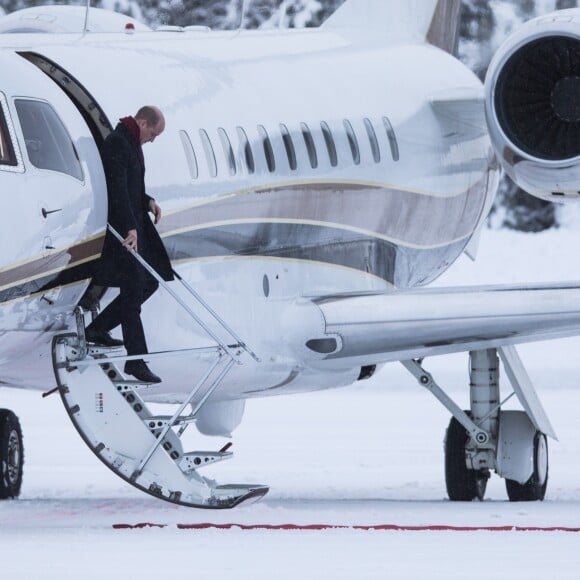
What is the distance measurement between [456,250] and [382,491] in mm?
3549

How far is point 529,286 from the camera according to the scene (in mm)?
15133

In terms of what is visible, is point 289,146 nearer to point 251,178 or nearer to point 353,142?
point 251,178

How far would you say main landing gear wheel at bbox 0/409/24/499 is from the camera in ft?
51.3

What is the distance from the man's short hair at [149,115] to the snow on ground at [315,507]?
240 cm

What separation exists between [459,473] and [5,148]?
6.01 meters

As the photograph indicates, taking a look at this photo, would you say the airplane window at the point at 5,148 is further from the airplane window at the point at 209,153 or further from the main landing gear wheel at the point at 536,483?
the main landing gear wheel at the point at 536,483

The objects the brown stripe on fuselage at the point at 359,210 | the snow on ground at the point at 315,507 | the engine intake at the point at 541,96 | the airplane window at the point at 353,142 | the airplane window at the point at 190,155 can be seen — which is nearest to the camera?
the snow on ground at the point at 315,507

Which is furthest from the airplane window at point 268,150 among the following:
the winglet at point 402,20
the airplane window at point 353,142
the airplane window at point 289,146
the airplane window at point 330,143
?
the winglet at point 402,20

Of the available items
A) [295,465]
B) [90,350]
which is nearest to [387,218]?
[295,465]

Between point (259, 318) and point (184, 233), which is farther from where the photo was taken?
point (259, 318)

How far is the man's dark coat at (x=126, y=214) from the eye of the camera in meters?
11.8

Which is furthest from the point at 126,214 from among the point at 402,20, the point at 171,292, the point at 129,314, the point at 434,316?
the point at 402,20

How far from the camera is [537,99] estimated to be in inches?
627

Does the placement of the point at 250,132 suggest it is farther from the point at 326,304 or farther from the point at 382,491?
the point at 382,491
